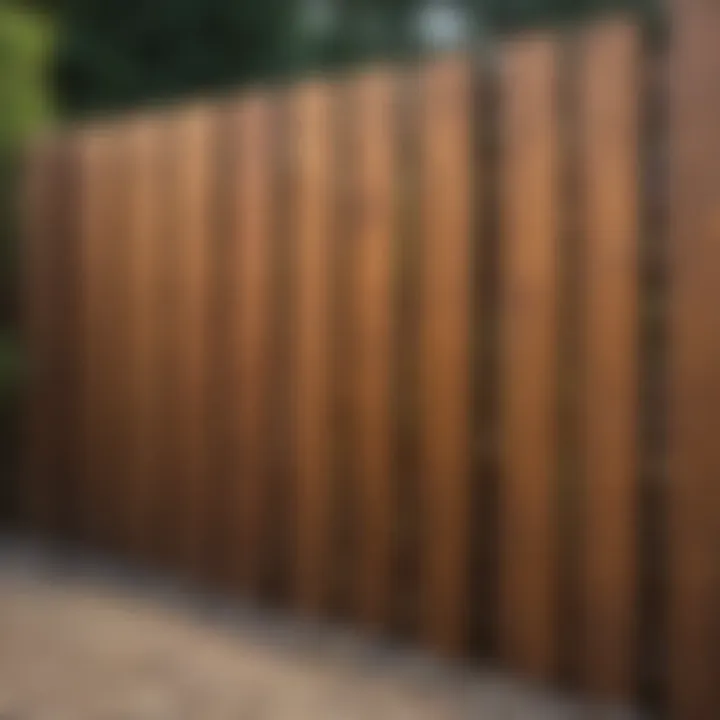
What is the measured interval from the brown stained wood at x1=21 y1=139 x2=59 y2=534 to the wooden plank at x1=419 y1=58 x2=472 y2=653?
9.36 ft

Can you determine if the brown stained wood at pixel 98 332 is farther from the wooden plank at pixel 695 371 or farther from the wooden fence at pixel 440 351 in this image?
the wooden plank at pixel 695 371

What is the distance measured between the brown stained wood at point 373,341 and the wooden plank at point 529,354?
→ 58 centimetres

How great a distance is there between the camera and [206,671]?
170 inches

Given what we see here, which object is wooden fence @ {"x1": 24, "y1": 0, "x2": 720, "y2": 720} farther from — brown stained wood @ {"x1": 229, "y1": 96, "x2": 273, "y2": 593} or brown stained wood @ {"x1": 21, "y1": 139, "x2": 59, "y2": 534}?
brown stained wood @ {"x1": 21, "y1": 139, "x2": 59, "y2": 534}

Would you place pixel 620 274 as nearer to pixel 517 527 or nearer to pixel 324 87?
pixel 517 527

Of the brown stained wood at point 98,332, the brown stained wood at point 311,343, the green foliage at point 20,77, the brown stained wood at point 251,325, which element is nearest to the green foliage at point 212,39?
the green foliage at point 20,77

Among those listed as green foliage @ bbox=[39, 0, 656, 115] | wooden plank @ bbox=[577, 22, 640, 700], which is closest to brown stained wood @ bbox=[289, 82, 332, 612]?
wooden plank @ bbox=[577, 22, 640, 700]

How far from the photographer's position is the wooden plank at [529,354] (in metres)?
4.16

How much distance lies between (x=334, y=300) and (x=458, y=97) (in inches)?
40.7

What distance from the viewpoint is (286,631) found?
4.92 m

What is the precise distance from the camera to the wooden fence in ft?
12.6

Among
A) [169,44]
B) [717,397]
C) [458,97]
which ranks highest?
[169,44]

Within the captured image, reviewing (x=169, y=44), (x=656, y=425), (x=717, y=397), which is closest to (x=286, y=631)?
(x=656, y=425)

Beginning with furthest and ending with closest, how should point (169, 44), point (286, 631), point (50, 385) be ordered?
1. point (169, 44)
2. point (50, 385)
3. point (286, 631)
